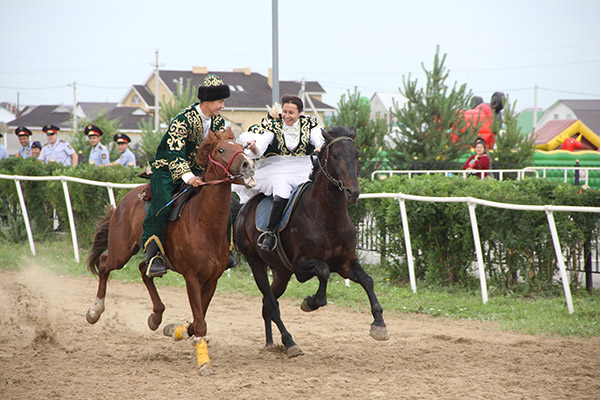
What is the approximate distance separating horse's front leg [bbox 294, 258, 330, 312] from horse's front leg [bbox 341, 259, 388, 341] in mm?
265

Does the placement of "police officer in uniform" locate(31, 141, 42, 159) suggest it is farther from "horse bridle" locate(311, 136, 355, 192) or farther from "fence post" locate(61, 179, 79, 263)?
"horse bridle" locate(311, 136, 355, 192)

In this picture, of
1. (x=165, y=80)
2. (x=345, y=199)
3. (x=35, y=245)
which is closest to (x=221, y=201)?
(x=345, y=199)

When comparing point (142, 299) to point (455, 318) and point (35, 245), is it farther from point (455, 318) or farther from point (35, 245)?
point (35, 245)

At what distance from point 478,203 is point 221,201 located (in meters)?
4.22

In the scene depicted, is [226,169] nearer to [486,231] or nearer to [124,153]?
[486,231]

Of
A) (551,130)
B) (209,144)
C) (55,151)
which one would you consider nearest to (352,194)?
(209,144)

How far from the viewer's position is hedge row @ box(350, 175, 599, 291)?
889 cm

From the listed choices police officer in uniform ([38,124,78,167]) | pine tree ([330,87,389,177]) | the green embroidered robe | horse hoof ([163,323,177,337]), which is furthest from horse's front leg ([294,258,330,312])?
pine tree ([330,87,389,177])

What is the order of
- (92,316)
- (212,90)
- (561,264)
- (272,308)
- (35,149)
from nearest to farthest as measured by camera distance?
(212,90), (272,308), (92,316), (561,264), (35,149)

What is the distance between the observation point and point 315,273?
657cm

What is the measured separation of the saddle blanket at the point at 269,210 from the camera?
702 centimetres

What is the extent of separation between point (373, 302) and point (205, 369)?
5.40ft

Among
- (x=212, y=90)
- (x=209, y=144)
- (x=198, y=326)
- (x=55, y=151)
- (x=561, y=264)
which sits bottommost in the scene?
(x=198, y=326)

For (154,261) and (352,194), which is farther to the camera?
(154,261)
